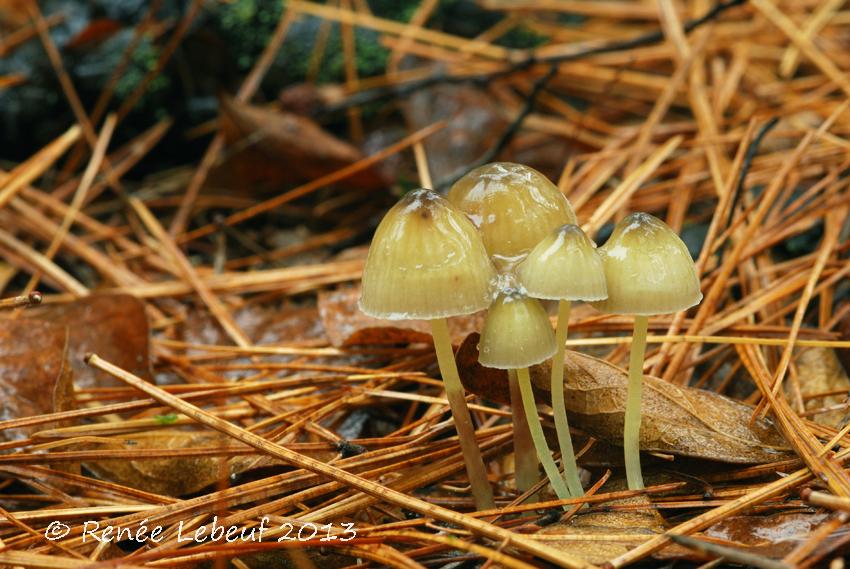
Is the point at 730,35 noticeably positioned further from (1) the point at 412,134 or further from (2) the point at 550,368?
(2) the point at 550,368

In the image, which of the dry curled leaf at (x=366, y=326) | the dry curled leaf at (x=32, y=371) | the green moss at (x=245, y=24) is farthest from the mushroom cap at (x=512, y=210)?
the green moss at (x=245, y=24)

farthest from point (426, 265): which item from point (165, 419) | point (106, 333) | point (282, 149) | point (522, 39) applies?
point (522, 39)

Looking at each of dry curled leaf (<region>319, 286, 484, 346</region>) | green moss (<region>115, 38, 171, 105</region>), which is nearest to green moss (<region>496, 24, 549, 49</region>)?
green moss (<region>115, 38, 171, 105</region>)

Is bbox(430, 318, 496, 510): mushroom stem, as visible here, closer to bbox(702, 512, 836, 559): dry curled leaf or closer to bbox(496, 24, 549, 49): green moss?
bbox(702, 512, 836, 559): dry curled leaf

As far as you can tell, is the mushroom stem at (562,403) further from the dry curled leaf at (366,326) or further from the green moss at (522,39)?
the green moss at (522,39)

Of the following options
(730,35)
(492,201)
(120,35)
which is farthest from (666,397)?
(120,35)
